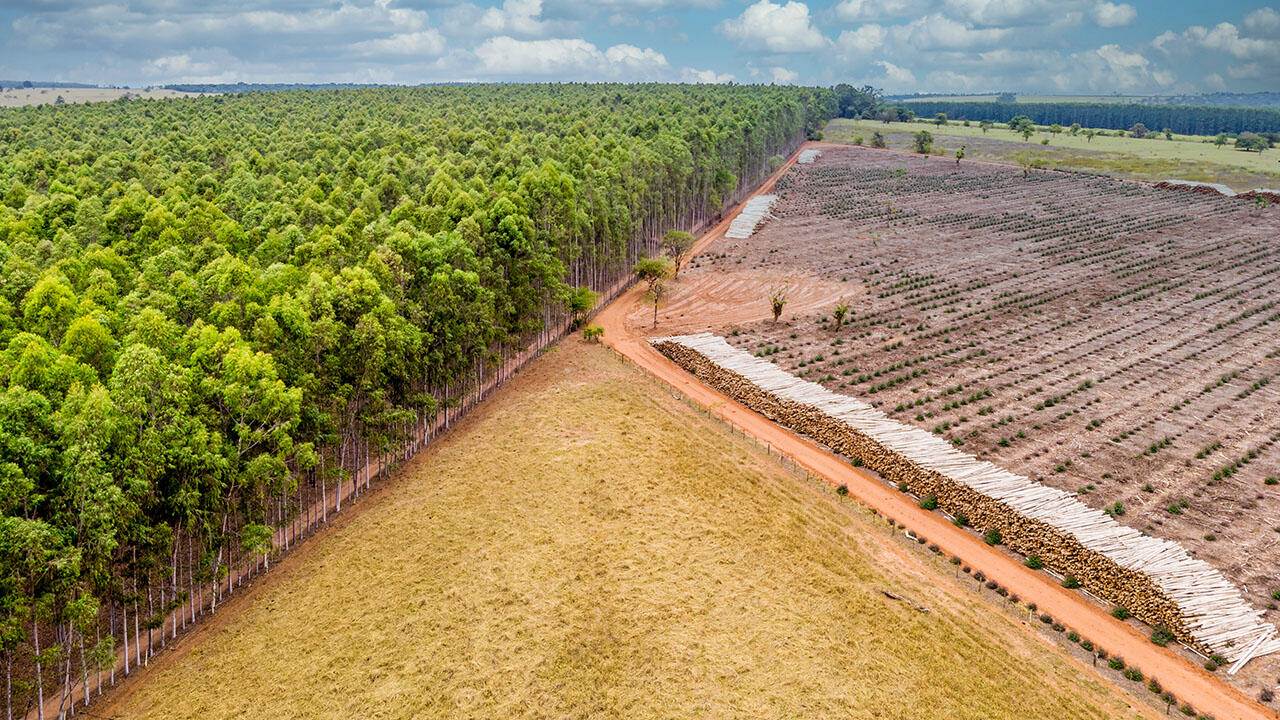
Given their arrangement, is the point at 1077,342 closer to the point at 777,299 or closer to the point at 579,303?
the point at 777,299

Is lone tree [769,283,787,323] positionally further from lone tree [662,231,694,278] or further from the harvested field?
lone tree [662,231,694,278]

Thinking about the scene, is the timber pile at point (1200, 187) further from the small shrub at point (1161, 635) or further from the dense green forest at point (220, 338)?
the small shrub at point (1161, 635)

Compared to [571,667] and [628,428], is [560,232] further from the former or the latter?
[571,667]

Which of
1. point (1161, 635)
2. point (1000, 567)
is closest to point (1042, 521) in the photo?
point (1000, 567)

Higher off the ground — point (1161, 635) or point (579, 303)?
point (579, 303)

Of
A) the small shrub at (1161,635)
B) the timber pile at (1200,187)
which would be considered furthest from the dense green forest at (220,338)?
the timber pile at (1200,187)

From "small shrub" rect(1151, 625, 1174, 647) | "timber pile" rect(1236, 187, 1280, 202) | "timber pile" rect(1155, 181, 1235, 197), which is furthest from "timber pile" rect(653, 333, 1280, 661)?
"timber pile" rect(1155, 181, 1235, 197)
